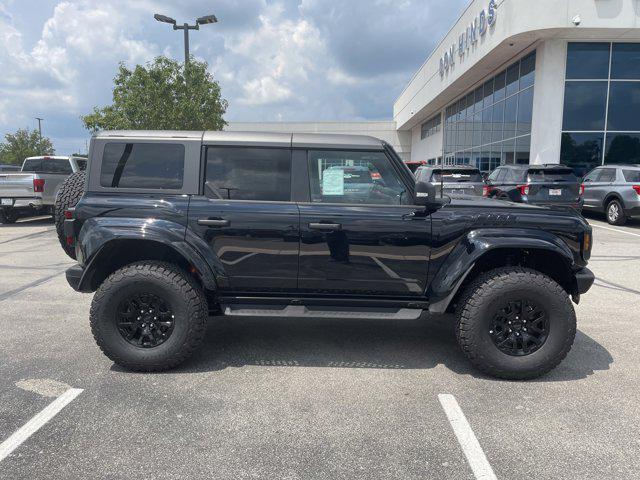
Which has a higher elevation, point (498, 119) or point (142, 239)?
point (498, 119)

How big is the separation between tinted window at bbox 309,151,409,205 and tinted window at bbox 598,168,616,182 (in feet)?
40.2

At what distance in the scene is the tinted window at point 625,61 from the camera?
17.2 metres

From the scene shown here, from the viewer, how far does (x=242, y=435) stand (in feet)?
9.77

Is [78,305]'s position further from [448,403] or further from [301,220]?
[448,403]

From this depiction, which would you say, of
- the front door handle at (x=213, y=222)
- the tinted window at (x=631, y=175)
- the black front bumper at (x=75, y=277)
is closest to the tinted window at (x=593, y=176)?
the tinted window at (x=631, y=175)

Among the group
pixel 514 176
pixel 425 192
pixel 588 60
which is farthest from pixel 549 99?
pixel 425 192

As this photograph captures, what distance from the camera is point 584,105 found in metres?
17.5

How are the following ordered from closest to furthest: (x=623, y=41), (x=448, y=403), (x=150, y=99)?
(x=448, y=403)
(x=623, y=41)
(x=150, y=99)

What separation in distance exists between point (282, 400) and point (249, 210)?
142 cm

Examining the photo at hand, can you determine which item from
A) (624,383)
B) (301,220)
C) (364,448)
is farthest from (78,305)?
(624,383)

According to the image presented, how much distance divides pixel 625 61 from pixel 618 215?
725 cm

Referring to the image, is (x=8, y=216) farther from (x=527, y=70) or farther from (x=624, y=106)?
(x=624, y=106)

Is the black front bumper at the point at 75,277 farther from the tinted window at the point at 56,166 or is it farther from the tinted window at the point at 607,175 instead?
the tinted window at the point at 607,175

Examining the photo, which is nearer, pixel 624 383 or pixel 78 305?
pixel 624 383
